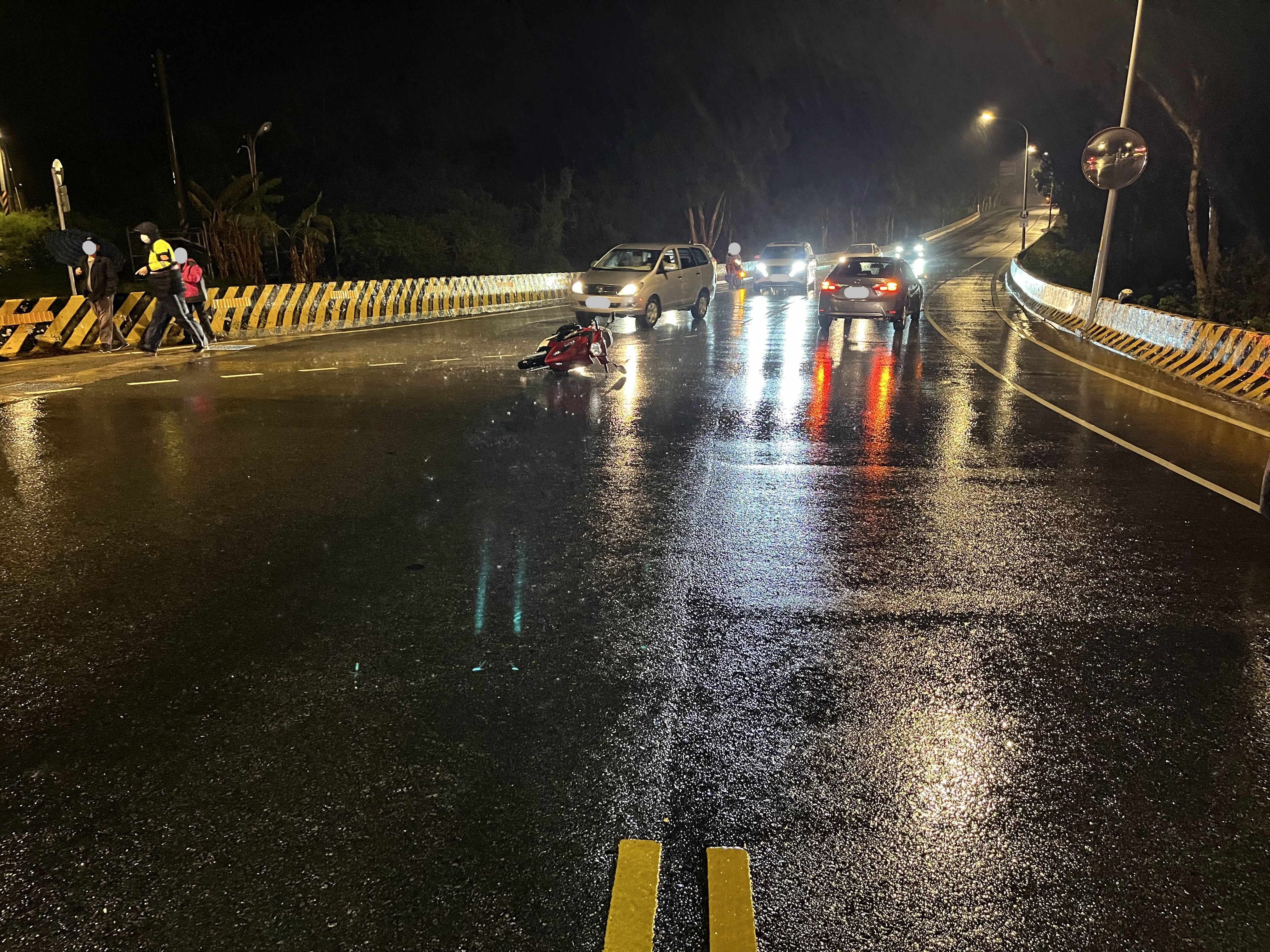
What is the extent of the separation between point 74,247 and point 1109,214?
20.2m

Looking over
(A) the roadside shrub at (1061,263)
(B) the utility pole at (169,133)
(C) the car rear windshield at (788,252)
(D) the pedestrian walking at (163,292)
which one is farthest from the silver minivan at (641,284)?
(A) the roadside shrub at (1061,263)

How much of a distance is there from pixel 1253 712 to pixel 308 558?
16.2ft

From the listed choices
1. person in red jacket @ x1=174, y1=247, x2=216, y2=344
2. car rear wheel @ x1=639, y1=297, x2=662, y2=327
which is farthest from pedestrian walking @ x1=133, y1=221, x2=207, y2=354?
car rear wheel @ x1=639, y1=297, x2=662, y2=327

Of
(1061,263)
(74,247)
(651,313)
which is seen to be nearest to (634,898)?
(74,247)

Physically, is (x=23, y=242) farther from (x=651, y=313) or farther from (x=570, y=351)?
(x=570, y=351)

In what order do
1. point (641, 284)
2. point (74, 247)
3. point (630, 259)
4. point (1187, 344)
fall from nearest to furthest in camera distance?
point (1187, 344), point (74, 247), point (641, 284), point (630, 259)

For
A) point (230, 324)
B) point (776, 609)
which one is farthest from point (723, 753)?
point (230, 324)

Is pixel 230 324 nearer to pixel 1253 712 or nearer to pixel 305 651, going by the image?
pixel 305 651

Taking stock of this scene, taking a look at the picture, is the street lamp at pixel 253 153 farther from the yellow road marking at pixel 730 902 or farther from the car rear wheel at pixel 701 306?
the yellow road marking at pixel 730 902

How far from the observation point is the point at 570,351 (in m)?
14.1

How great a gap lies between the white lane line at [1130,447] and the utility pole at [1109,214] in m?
6.98

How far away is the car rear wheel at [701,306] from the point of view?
23875 mm

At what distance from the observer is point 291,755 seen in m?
3.63

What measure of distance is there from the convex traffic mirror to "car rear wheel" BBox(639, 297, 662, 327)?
29.3ft
